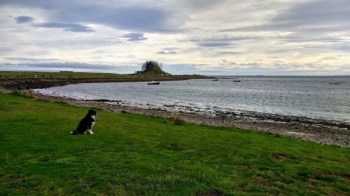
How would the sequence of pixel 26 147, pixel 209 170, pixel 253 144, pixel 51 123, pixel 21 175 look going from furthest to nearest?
pixel 51 123, pixel 253 144, pixel 26 147, pixel 209 170, pixel 21 175

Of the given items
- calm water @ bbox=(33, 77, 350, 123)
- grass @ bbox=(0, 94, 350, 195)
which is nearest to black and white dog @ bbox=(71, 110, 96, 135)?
grass @ bbox=(0, 94, 350, 195)

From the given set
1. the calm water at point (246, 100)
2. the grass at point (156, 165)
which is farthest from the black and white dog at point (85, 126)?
the calm water at point (246, 100)

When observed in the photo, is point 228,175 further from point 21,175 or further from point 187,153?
point 21,175

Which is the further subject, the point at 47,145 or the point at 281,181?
the point at 47,145

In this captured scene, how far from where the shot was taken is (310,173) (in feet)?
46.5

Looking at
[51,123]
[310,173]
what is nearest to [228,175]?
[310,173]

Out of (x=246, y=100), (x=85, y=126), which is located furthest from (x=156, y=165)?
(x=246, y=100)

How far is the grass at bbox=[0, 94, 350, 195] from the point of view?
1150 centimetres

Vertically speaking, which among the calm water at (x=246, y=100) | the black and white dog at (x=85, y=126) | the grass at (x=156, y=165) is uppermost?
the black and white dog at (x=85, y=126)

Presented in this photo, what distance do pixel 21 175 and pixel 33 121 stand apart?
41.9ft

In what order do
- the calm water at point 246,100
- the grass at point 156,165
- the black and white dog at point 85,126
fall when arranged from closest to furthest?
1. the grass at point 156,165
2. the black and white dog at point 85,126
3. the calm water at point 246,100

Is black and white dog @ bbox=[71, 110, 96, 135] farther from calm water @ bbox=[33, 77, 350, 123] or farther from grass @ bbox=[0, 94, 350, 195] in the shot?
calm water @ bbox=[33, 77, 350, 123]

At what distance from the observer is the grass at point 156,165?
11.5m

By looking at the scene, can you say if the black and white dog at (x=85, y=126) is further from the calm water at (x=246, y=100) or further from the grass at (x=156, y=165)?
the calm water at (x=246, y=100)
